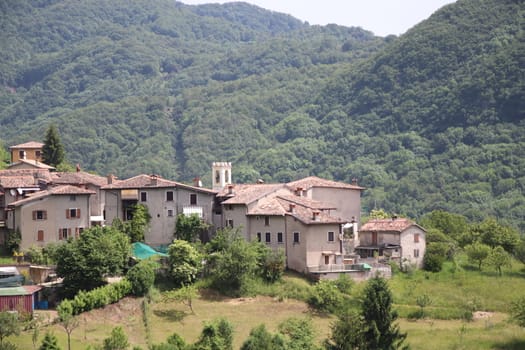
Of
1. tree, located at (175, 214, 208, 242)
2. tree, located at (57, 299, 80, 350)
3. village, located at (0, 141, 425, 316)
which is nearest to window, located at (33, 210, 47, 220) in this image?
village, located at (0, 141, 425, 316)

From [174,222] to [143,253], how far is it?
615 centimetres

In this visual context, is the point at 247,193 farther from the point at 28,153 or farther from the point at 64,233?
the point at 28,153

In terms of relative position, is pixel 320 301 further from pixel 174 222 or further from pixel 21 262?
pixel 21 262

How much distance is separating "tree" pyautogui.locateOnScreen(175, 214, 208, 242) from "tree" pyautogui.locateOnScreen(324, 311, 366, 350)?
62.6ft

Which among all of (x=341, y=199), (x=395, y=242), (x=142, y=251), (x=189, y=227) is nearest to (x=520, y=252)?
(x=395, y=242)

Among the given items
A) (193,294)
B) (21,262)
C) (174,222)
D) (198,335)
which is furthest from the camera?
(174,222)

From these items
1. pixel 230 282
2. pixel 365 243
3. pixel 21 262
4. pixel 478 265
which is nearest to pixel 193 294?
pixel 230 282

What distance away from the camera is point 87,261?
67750mm

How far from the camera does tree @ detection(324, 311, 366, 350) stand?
199 ft

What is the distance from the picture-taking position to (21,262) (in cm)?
7256

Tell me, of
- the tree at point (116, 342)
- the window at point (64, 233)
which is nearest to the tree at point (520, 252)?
the window at point (64, 233)

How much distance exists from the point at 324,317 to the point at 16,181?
2906cm

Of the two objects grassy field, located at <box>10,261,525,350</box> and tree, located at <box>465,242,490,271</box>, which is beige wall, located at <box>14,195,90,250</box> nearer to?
grassy field, located at <box>10,261,525,350</box>

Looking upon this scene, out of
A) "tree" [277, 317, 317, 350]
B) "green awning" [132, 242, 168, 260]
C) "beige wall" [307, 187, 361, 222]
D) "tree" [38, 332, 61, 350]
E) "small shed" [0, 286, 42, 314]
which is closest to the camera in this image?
"tree" [38, 332, 61, 350]
